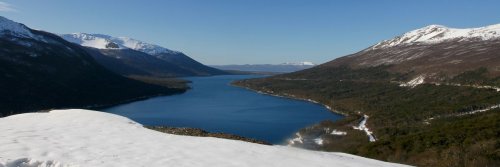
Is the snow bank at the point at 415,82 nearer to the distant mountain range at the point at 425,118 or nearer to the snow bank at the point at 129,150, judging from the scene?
the distant mountain range at the point at 425,118

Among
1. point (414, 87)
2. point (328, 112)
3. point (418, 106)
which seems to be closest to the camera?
point (418, 106)

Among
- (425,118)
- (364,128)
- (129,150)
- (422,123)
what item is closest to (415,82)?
(425,118)

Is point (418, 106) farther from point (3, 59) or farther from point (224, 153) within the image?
point (3, 59)

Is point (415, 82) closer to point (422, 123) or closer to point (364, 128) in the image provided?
point (364, 128)

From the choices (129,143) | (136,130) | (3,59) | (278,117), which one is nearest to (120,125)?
(136,130)

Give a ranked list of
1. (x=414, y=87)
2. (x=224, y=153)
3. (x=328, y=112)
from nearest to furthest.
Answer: (x=224, y=153) < (x=328, y=112) < (x=414, y=87)

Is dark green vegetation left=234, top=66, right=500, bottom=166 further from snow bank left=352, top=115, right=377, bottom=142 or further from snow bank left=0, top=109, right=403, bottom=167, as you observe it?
snow bank left=0, top=109, right=403, bottom=167
